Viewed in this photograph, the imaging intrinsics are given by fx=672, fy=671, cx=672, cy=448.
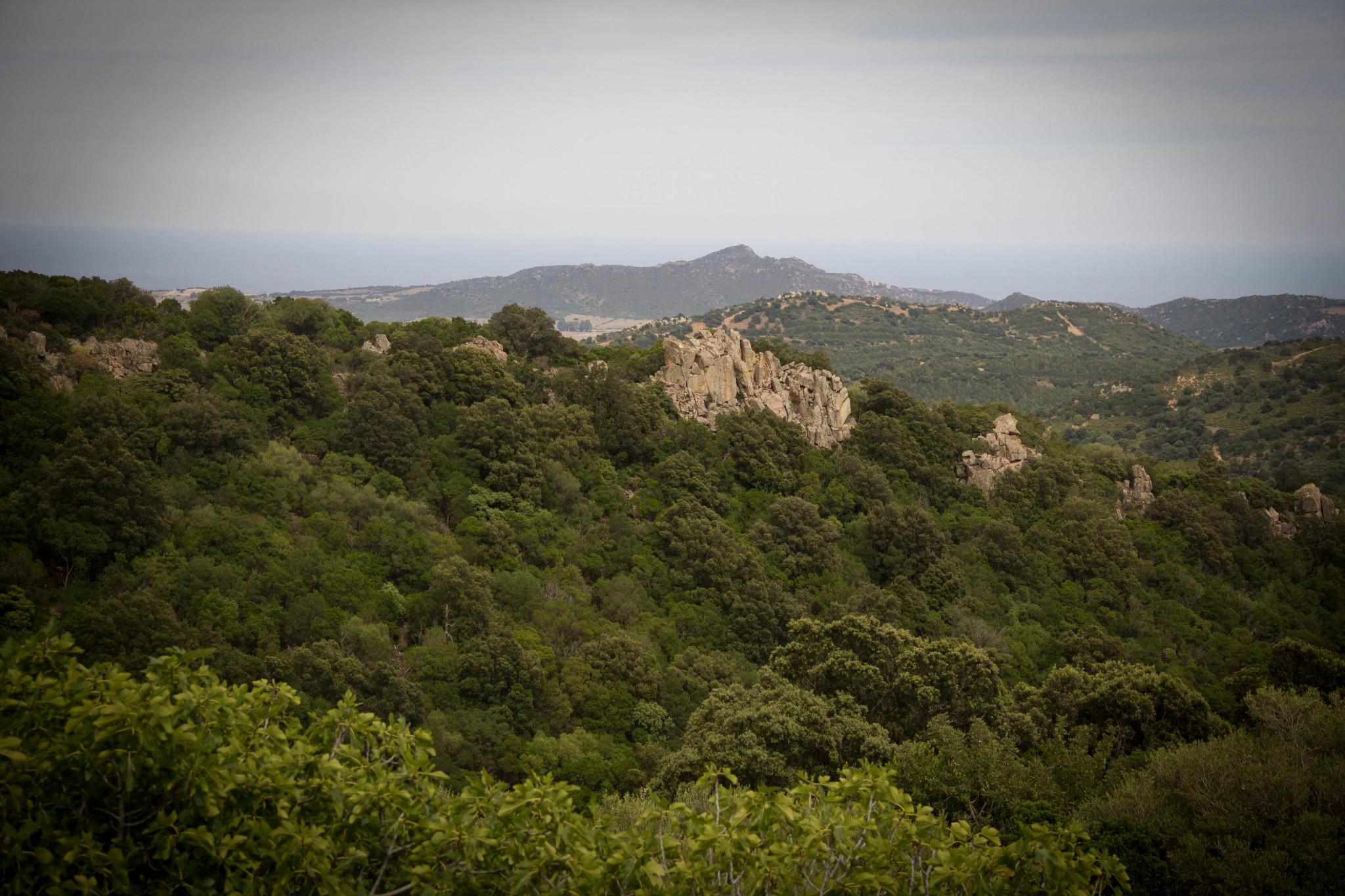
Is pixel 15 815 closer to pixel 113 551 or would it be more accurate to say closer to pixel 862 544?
pixel 113 551

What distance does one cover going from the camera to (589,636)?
994 inches

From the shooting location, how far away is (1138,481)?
1708 inches

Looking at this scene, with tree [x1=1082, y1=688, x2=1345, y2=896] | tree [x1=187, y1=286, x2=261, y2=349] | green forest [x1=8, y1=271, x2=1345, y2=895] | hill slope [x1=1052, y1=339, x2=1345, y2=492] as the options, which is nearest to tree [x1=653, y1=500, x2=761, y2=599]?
green forest [x1=8, y1=271, x2=1345, y2=895]

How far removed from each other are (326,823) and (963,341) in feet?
462

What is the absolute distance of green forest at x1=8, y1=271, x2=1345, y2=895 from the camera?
6098 millimetres

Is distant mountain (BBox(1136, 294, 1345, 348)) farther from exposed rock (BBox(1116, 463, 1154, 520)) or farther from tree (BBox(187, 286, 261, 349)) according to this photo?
tree (BBox(187, 286, 261, 349))

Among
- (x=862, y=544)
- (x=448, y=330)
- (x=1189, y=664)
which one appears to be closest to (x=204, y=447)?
(x=448, y=330)

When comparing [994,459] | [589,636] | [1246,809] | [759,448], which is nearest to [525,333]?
[759,448]

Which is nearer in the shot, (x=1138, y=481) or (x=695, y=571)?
(x=695, y=571)

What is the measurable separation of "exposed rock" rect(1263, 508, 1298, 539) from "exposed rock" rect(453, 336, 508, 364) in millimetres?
47695

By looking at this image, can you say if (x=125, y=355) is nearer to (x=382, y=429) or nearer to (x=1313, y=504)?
(x=382, y=429)

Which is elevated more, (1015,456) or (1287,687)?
(1015,456)

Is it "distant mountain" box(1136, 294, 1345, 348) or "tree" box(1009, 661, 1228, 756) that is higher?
"distant mountain" box(1136, 294, 1345, 348)

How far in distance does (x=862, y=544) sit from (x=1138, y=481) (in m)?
21.5
